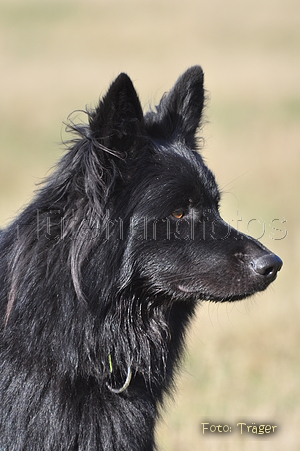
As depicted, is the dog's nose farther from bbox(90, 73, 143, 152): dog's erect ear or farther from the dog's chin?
bbox(90, 73, 143, 152): dog's erect ear

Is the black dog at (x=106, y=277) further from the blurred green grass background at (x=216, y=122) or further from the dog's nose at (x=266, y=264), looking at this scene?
the blurred green grass background at (x=216, y=122)

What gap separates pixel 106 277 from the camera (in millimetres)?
3451

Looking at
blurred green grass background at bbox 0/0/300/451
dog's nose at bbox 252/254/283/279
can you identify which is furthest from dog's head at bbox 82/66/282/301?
blurred green grass background at bbox 0/0/300/451

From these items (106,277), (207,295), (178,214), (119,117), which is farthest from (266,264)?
(119,117)

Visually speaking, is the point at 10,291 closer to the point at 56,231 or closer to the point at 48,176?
the point at 56,231

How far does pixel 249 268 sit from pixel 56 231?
1294mm

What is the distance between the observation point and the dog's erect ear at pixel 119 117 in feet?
10.6

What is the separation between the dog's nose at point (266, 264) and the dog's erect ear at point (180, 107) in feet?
3.72

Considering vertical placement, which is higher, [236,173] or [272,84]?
[272,84]

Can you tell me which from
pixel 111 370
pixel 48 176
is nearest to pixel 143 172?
pixel 48 176

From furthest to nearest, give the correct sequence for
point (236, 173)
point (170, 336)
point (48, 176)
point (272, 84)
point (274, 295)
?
1. point (272, 84)
2. point (236, 173)
3. point (274, 295)
4. point (170, 336)
5. point (48, 176)

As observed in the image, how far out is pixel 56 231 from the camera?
3.47 m

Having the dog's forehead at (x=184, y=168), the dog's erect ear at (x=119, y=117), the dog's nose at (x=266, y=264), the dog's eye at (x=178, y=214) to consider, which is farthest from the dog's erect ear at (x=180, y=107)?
Answer: the dog's nose at (x=266, y=264)

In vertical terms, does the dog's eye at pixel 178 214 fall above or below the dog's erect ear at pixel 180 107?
below
